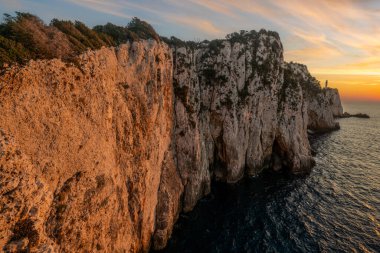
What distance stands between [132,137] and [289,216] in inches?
1050

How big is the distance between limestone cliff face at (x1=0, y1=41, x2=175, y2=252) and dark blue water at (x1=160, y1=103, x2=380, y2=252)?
8.97 m

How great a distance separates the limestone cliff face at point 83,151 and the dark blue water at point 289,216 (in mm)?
8966

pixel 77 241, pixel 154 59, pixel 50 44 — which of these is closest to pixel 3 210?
pixel 77 241

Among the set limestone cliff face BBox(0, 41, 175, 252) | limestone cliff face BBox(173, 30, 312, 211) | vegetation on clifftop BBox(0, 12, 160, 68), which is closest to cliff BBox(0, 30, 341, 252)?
limestone cliff face BBox(0, 41, 175, 252)

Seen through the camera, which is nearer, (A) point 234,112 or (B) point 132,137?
(B) point 132,137

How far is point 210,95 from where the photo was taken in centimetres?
4656

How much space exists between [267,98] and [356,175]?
83.0ft

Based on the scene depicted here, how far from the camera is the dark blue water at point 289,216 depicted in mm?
29625

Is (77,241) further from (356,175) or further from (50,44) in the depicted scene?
(356,175)

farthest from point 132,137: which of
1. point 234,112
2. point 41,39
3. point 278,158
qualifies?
point 278,158

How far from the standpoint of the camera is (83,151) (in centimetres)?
1758

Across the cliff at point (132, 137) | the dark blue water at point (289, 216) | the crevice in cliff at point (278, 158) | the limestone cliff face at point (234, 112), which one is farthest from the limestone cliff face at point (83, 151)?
the crevice in cliff at point (278, 158)

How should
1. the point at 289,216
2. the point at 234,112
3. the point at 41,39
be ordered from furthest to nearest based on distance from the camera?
the point at 234,112, the point at 289,216, the point at 41,39

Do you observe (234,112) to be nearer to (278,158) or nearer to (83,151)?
(278,158)
